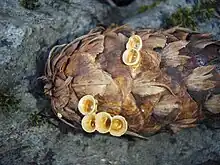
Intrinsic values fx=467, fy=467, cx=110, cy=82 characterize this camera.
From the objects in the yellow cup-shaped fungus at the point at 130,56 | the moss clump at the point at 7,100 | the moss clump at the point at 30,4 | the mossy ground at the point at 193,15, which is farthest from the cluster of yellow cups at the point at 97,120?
the mossy ground at the point at 193,15

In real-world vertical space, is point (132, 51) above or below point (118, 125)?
above

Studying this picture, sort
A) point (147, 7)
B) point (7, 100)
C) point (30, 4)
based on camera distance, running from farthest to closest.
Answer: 1. point (147, 7)
2. point (30, 4)
3. point (7, 100)

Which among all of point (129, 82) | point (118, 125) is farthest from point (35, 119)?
point (129, 82)

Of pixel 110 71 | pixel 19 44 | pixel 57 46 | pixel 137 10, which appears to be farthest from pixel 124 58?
pixel 137 10

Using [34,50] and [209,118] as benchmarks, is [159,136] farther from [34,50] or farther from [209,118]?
[34,50]

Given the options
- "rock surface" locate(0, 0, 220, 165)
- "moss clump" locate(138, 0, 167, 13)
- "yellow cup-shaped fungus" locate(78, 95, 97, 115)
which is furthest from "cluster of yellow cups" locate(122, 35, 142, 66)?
"moss clump" locate(138, 0, 167, 13)

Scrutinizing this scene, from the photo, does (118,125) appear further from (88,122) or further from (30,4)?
(30,4)

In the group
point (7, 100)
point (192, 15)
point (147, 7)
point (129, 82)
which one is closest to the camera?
point (129, 82)
